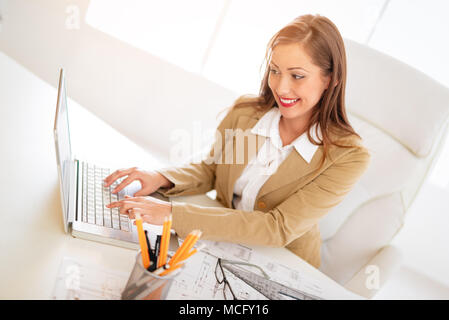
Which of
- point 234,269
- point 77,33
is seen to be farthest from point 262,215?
point 77,33

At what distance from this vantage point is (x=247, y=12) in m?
2.72

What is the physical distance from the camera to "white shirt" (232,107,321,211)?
1.22 m

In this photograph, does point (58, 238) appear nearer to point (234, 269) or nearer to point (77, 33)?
point (234, 269)

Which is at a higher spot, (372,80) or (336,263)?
(372,80)

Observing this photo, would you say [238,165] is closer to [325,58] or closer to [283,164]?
[283,164]

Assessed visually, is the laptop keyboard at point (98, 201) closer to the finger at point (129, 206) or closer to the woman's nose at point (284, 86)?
the finger at point (129, 206)

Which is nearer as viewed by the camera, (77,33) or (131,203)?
(131,203)

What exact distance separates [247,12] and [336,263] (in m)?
1.88

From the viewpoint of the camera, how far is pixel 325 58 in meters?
1.12

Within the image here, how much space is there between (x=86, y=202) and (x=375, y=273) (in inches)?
34.9

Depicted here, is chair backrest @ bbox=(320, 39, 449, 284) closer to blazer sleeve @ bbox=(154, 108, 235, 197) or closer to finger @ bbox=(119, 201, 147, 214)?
blazer sleeve @ bbox=(154, 108, 235, 197)

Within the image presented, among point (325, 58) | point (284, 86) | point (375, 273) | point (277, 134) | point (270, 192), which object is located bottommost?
point (375, 273)

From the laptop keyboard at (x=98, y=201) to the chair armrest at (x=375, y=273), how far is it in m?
0.73

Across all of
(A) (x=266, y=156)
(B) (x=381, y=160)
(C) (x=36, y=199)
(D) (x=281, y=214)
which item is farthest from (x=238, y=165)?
(C) (x=36, y=199)
